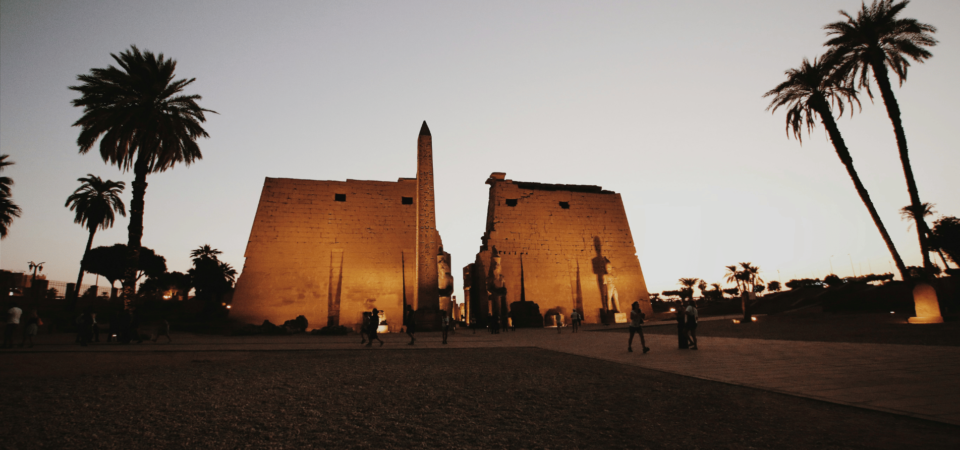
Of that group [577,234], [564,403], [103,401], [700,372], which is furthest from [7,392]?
[577,234]

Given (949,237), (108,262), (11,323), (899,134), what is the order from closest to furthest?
(11,323), (899,134), (949,237), (108,262)

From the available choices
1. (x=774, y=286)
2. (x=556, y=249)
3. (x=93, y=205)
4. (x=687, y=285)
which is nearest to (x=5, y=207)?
(x=93, y=205)

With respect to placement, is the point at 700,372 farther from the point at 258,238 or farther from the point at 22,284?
the point at 22,284

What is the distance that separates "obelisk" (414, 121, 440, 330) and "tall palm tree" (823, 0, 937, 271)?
14863 mm

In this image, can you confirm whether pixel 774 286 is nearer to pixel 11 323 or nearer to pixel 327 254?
pixel 327 254

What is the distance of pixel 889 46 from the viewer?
14.3m

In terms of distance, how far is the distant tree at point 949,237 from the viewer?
85.5ft

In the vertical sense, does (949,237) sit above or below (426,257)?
above

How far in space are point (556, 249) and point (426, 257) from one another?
9.98 m

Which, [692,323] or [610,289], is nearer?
[692,323]

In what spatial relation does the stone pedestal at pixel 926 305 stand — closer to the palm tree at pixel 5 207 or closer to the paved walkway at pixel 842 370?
the paved walkway at pixel 842 370

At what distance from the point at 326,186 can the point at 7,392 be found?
1915 cm

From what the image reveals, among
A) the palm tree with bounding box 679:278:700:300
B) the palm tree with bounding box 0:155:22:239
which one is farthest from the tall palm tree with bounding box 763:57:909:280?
the palm tree with bounding box 679:278:700:300

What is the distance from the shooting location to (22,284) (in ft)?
103
